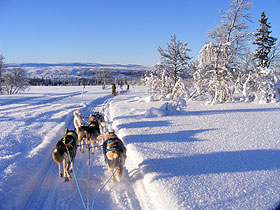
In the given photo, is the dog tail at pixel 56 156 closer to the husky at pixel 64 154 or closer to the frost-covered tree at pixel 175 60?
the husky at pixel 64 154

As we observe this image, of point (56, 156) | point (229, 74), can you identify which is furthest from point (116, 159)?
point (229, 74)

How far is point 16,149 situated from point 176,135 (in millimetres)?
5060


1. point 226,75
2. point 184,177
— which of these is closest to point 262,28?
point 226,75

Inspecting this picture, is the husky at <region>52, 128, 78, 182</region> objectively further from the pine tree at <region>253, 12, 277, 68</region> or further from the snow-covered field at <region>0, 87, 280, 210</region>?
the pine tree at <region>253, 12, 277, 68</region>

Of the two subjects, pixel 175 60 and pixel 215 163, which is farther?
pixel 175 60

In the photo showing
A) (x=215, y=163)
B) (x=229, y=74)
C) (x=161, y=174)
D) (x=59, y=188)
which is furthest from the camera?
(x=229, y=74)

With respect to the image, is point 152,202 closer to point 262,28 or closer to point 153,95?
point 153,95

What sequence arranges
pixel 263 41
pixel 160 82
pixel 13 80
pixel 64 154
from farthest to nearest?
pixel 13 80 < pixel 263 41 < pixel 160 82 < pixel 64 154

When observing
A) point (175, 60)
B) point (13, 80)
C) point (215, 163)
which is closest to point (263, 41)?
point (175, 60)

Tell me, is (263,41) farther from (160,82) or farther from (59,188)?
(59,188)

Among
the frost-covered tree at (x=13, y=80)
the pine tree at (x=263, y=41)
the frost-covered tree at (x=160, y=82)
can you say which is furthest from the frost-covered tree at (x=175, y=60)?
the frost-covered tree at (x=13, y=80)

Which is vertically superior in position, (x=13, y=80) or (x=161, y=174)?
(x=13, y=80)

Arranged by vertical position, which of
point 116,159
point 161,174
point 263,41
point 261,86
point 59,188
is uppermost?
point 263,41

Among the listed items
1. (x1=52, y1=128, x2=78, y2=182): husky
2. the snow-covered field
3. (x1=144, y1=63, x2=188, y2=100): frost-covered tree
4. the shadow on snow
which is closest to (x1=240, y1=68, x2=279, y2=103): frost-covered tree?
(x1=144, y1=63, x2=188, y2=100): frost-covered tree
